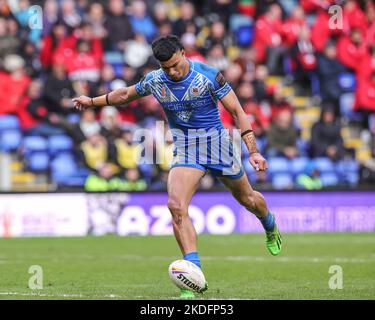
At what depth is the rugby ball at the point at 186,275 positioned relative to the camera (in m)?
8.66

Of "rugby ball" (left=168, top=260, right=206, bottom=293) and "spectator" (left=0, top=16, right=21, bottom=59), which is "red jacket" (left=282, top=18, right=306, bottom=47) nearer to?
"spectator" (left=0, top=16, right=21, bottom=59)

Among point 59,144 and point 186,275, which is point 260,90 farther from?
point 186,275

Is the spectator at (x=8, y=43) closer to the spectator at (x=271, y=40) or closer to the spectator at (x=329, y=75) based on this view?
the spectator at (x=271, y=40)

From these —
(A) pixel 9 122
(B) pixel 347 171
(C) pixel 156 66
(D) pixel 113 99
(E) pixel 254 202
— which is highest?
(C) pixel 156 66

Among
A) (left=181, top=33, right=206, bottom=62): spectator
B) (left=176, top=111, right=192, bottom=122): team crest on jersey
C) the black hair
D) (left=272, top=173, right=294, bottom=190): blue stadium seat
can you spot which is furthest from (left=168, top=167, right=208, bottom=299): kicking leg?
(left=181, top=33, right=206, bottom=62): spectator

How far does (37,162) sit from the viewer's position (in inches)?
755

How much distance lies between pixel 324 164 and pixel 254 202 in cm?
997

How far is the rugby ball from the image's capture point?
341 inches

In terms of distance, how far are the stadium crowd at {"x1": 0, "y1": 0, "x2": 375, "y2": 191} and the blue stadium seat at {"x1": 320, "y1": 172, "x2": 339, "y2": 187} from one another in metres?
0.02

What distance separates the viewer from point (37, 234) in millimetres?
17625

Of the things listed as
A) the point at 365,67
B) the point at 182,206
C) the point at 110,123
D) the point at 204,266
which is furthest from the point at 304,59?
the point at 182,206

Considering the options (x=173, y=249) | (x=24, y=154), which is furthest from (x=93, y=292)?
(x=24, y=154)

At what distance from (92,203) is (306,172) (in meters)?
4.74
